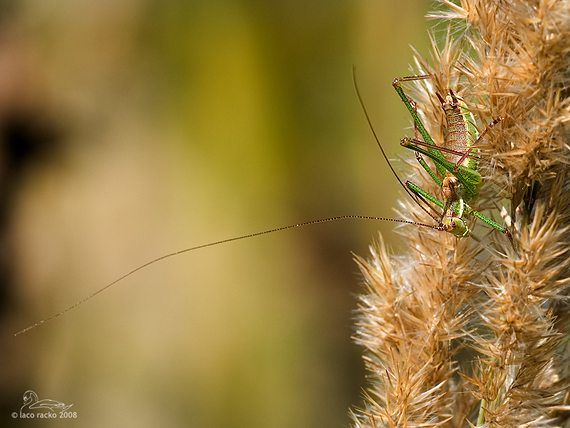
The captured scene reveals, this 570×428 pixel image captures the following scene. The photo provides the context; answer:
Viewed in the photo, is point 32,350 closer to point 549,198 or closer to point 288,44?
point 288,44

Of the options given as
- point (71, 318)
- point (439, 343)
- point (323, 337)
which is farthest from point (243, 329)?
point (439, 343)

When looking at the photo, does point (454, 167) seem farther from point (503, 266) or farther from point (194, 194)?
point (194, 194)

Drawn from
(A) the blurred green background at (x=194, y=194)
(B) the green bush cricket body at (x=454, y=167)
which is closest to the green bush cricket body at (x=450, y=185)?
(B) the green bush cricket body at (x=454, y=167)

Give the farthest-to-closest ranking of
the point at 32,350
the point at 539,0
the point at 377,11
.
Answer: the point at 377,11
the point at 32,350
the point at 539,0
